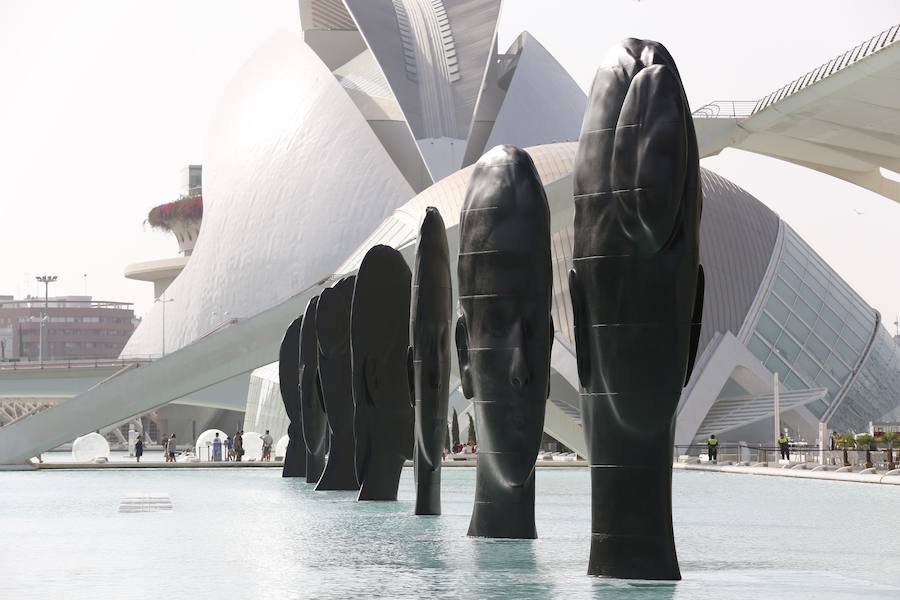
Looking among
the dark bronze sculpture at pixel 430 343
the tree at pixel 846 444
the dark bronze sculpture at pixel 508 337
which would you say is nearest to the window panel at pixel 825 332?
the tree at pixel 846 444

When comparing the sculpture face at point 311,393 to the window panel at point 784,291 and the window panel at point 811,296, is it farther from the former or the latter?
the window panel at point 811,296

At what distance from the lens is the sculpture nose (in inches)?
545

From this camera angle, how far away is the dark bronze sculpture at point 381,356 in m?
20.8

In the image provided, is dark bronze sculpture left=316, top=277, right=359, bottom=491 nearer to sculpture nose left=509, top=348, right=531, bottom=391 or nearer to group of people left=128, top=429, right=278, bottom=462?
sculpture nose left=509, top=348, right=531, bottom=391

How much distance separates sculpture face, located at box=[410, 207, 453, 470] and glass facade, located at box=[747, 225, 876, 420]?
31.3 m

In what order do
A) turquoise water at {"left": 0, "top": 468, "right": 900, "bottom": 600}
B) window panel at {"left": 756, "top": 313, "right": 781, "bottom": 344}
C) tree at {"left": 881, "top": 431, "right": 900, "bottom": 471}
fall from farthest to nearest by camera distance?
1. window panel at {"left": 756, "top": 313, "right": 781, "bottom": 344}
2. tree at {"left": 881, "top": 431, "right": 900, "bottom": 471}
3. turquoise water at {"left": 0, "top": 468, "right": 900, "bottom": 600}

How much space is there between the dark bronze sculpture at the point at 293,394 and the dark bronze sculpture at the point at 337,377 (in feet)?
21.0

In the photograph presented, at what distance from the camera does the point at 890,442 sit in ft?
109

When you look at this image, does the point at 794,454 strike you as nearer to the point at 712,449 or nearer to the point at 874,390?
the point at 712,449

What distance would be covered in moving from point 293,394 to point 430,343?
1434cm

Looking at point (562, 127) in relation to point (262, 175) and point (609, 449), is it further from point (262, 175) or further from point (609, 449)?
point (609, 449)

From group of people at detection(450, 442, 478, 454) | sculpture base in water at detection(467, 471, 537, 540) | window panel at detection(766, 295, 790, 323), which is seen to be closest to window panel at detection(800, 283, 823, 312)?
window panel at detection(766, 295, 790, 323)

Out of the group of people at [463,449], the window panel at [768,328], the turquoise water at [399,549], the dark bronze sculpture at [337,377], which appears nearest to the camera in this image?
the turquoise water at [399,549]

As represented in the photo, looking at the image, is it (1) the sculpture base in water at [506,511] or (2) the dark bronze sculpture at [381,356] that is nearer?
(1) the sculpture base in water at [506,511]
